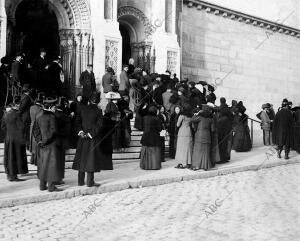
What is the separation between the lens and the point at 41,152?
9.09m

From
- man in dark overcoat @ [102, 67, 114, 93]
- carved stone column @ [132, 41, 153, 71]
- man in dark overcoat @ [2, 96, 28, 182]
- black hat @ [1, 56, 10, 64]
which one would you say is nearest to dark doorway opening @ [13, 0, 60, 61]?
carved stone column @ [132, 41, 153, 71]

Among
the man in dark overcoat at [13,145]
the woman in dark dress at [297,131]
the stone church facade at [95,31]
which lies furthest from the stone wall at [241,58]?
the man in dark overcoat at [13,145]

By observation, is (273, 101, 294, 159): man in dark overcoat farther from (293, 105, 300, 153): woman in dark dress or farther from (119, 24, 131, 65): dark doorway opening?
(119, 24, 131, 65): dark doorway opening

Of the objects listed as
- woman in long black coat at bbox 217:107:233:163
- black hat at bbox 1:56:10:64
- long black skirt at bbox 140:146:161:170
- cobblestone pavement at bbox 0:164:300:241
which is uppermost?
black hat at bbox 1:56:10:64

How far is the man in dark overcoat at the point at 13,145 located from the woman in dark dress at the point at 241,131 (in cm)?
875

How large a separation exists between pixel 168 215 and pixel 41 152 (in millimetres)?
2984

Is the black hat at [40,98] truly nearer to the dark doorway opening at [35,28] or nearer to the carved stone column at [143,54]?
the dark doorway opening at [35,28]

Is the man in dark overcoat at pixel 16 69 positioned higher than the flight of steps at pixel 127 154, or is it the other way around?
the man in dark overcoat at pixel 16 69

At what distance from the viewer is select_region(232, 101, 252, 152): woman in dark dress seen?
16.8 meters

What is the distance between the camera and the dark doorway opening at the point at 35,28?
18.8 m

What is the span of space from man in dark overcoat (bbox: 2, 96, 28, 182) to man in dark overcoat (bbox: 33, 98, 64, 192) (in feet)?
4.19

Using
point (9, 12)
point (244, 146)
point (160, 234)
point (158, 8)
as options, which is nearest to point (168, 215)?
point (160, 234)

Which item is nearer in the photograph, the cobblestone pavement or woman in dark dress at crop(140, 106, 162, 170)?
the cobblestone pavement

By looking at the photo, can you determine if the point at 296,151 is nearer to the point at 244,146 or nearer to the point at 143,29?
the point at 244,146
